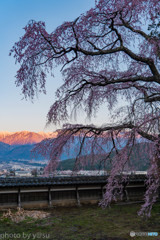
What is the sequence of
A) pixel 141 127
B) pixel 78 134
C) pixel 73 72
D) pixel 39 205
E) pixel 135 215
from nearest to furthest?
1. pixel 141 127
2. pixel 78 134
3. pixel 73 72
4. pixel 135 215
5. pixel 39 205

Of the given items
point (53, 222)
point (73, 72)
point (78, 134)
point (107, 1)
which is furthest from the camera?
point (53, 222)

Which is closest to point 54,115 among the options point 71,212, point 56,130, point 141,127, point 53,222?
point 56,130

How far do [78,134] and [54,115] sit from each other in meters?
0.91

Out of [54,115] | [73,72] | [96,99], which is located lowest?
[54,115]

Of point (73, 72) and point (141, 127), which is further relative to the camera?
point (73, 72)

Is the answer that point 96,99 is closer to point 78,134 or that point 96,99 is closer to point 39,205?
point 78,134

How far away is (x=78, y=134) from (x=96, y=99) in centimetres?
162

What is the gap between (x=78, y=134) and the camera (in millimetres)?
7035

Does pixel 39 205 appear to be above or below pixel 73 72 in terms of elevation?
below

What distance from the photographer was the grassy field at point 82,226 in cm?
862

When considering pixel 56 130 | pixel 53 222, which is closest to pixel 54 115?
pixel 56 130

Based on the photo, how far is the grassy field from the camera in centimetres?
862

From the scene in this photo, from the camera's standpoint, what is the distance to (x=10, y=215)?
11281 millimetres

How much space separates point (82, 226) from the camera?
391 inches
